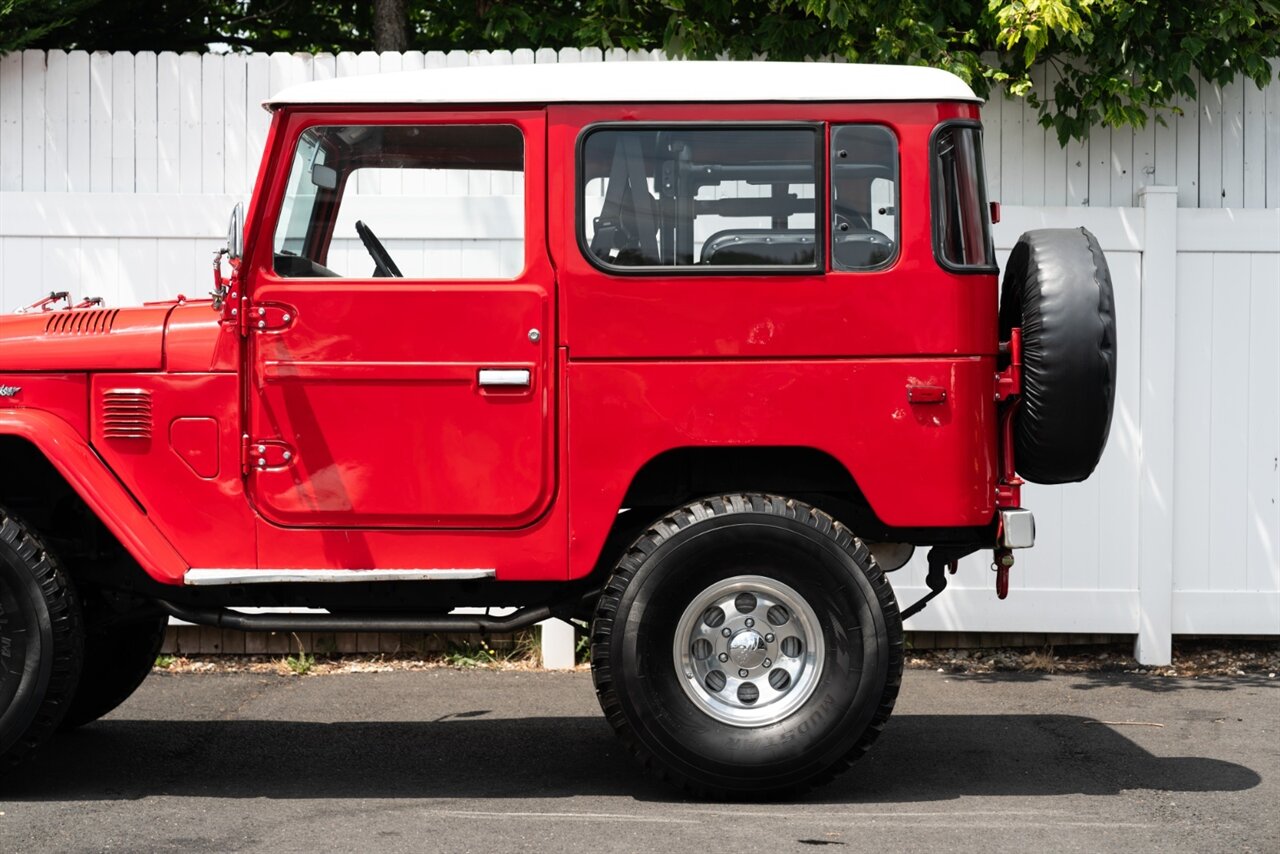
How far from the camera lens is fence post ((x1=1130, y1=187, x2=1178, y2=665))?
7812 millimetres

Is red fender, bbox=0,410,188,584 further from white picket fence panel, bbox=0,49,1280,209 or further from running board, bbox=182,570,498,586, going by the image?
white picket fence panel, bbox=0,49,1280,209

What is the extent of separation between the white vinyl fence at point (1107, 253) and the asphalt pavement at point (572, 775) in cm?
48

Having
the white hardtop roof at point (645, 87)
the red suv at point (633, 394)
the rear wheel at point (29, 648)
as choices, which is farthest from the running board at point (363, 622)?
the white hardtop roof at point (645, 87)

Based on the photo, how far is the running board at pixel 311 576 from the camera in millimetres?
5363

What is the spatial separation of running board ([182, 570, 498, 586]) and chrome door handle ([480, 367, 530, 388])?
0.63 m

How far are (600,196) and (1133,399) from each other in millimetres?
3508

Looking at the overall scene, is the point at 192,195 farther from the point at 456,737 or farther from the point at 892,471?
the point at 892,471

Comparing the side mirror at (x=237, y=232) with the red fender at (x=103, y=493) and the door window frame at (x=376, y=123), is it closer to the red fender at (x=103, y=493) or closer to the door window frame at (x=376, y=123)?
the door window frame at (x=376, y=123)

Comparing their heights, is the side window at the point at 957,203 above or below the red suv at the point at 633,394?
above

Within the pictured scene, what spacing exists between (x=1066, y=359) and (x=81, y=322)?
338 centimetres

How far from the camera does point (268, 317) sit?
5.44 metres

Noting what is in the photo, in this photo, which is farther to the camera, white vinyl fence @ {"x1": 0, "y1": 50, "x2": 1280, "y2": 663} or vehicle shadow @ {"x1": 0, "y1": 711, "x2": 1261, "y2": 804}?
white vinyl fence @ {"x1": 0, "y1": 50, "x2": 1280, "y2": 663}

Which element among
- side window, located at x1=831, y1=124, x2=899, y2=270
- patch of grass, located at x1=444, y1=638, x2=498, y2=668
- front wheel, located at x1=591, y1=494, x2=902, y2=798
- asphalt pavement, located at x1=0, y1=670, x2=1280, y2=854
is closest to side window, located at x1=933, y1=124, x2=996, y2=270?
side window, located at x1=831, y1=124, x2=899, y2=270

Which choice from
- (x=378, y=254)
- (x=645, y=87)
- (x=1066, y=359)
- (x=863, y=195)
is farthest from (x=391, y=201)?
(x=1066, y=359)
